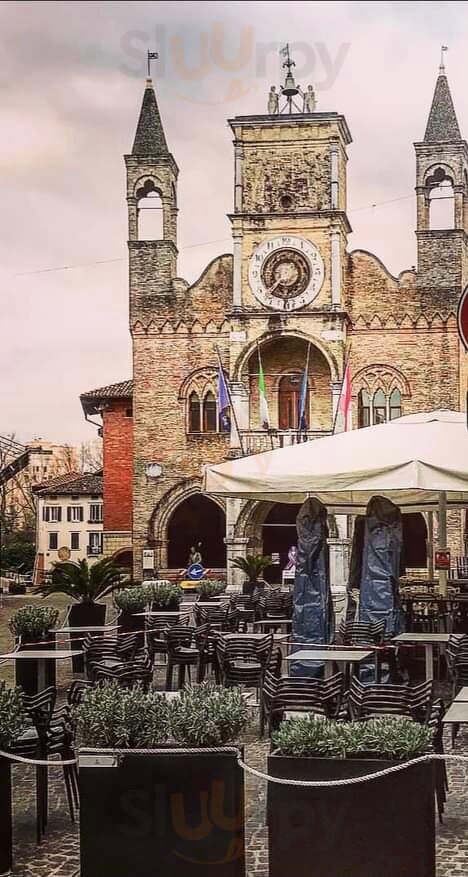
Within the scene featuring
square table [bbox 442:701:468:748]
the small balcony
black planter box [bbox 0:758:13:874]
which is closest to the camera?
black planter box [bbox 0:758:13:874]

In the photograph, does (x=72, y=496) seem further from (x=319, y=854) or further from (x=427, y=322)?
(x=319, y=854)

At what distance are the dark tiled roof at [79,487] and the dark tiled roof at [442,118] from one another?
21.6 m

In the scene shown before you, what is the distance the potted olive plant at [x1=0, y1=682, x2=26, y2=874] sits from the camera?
7.00m

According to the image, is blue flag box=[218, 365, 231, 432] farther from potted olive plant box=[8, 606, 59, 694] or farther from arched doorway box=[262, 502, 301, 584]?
potted olive plant box=[8, 606, 59, 694]

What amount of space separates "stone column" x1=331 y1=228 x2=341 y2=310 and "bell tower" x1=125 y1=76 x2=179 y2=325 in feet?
16.0

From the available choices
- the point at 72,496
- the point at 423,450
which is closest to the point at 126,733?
the point at 423,450

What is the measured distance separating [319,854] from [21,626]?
7.83 metres

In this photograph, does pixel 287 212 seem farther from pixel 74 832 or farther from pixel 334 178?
Result: pixel 74 832

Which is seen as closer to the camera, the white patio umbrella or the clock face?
the white patio umbrella

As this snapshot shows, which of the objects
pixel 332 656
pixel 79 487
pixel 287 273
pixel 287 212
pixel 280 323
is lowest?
pixel 332 656

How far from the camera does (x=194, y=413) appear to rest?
34.9 metres

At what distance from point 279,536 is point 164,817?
29.3m

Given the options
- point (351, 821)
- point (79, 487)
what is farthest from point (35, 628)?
point (79, 487)

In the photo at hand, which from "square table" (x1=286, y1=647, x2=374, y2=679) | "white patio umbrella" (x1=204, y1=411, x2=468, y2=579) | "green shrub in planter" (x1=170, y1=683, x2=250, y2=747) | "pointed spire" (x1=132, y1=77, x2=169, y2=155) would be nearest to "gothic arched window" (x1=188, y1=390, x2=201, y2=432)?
"pointed spire" (x1=132, y1=77, x2=169, y2=155)
